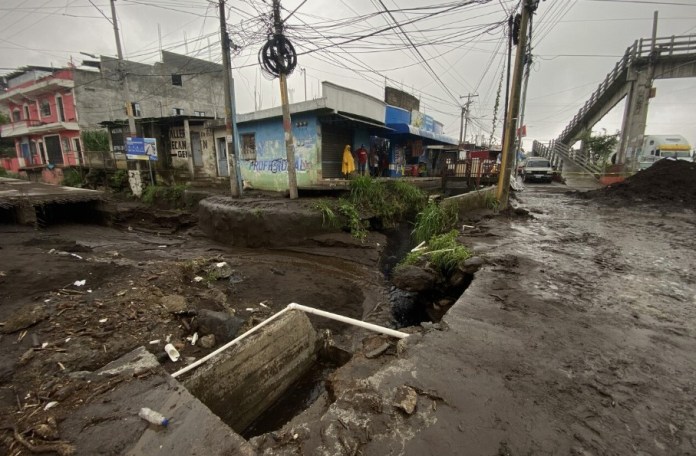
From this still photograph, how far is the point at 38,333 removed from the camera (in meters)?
3.81

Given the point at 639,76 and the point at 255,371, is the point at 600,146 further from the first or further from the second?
the point at 255,371

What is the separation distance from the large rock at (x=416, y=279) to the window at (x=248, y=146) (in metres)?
12.4

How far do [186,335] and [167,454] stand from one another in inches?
105

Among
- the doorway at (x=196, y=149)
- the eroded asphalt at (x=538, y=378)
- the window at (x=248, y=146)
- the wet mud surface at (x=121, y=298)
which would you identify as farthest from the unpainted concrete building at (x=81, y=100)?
the eroded asphalt at (x=538, y=378)

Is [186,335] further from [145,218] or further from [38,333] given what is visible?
[145,218]

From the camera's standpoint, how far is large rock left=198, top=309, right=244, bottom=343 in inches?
175

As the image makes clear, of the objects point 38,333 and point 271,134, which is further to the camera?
point 271,134

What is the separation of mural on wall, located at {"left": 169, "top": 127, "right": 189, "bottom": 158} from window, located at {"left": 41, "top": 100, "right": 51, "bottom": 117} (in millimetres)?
15460

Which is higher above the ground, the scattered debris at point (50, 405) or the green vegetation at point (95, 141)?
the green vegetation at point (95, 141)

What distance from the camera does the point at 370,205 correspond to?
11773 mm

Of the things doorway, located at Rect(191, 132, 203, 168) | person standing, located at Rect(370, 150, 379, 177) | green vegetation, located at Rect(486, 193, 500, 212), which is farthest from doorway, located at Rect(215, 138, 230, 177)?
green vegetation, located at Rect(486, 193, 500, 212)

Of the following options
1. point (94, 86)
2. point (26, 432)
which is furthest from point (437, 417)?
point (94, 86)

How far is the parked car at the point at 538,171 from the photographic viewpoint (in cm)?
2366

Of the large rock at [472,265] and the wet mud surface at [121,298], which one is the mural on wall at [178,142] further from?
the large rock at [472,265]
